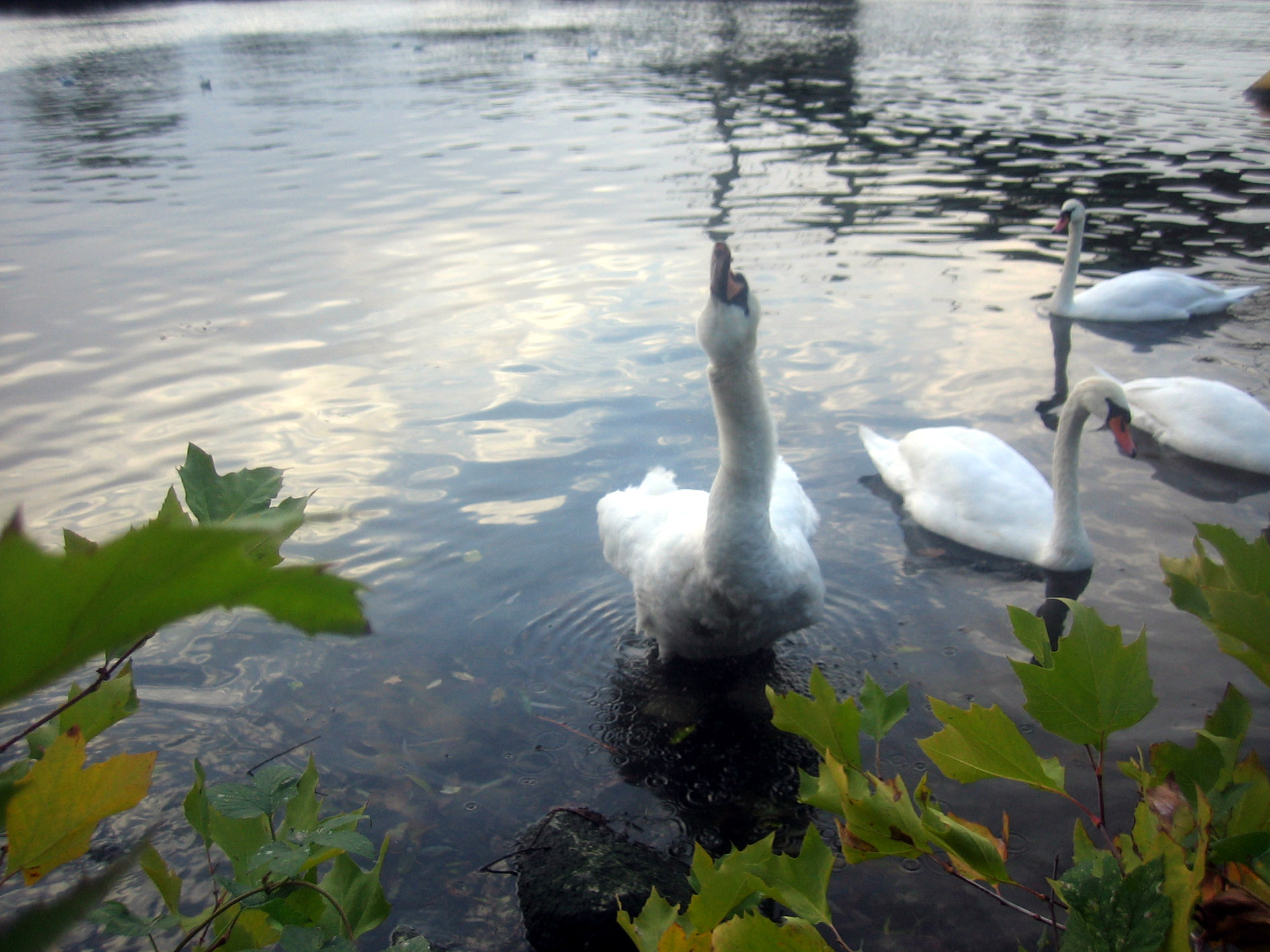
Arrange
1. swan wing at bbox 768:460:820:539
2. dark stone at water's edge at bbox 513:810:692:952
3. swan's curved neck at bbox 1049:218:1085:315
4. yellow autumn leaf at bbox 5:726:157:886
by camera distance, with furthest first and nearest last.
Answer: swan's curved neck at bbox 1049:218:1085:315 → swan wing at bbox 768:460:820:539 → dark stone at water's edge at bbox 513:810:692:952 → yellow autumn leaf at bbox 5:726:157:886

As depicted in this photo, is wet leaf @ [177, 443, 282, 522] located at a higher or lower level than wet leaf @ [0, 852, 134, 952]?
lower

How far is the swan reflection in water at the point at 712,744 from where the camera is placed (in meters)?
3.73

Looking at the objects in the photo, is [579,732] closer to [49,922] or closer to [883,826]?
[883,826]

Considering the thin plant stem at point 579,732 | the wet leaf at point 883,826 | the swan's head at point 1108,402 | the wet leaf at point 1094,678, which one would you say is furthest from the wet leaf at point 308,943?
the swan's head at point 1108,402

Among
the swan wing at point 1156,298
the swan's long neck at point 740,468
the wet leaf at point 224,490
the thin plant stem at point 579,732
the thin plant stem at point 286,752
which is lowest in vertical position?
the swan wing at point 1156,298

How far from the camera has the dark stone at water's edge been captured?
3.01 meters

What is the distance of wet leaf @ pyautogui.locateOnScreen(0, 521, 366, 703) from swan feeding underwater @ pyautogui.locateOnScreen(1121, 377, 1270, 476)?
7.13 m

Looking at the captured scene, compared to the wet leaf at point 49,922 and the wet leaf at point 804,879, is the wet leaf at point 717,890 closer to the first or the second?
the wet leaf at point 804,879

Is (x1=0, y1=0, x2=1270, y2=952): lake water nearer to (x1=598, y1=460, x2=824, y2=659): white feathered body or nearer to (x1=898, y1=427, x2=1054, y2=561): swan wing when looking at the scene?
(x1=898, y1=427, x2=1054, y2=561): swan wing

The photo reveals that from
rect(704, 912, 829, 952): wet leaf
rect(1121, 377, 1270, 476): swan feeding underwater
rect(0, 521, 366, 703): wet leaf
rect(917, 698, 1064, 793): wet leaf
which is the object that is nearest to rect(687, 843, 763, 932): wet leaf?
rect(704, 912, 829, 952): wet leaf

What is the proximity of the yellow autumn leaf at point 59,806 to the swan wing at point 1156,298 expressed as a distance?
972 centimetres

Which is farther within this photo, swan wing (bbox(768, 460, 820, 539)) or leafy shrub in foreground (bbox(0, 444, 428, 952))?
swan wing (bbox(768, 460, 820, 539))

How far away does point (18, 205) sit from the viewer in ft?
48.6

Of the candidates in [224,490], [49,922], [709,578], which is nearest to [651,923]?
[224,490]
